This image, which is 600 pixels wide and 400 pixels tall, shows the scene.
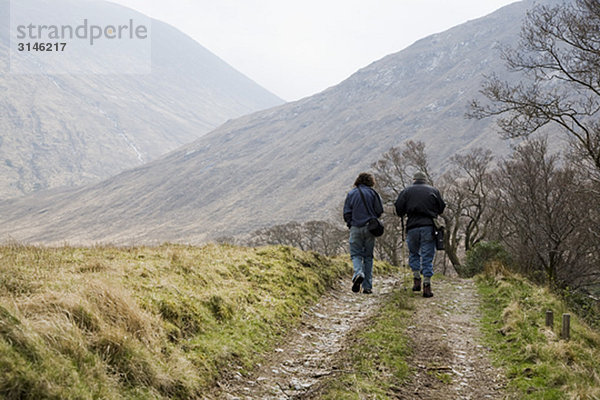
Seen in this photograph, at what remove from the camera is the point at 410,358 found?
6.28m

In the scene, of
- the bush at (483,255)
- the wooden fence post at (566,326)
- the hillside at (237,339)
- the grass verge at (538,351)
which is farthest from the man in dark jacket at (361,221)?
the bush at (483,255)

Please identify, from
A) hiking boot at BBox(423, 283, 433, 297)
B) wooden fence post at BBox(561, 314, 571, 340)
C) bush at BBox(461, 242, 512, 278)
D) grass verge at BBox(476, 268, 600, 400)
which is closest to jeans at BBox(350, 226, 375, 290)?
hiking boot at BBox(423, 283, 433, 297)

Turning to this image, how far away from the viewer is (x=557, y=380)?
5.42 meters

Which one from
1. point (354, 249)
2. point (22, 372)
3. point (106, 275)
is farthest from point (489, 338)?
point (22, 372)

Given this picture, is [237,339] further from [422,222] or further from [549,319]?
[422,222]

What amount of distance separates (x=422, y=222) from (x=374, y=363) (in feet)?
18.4

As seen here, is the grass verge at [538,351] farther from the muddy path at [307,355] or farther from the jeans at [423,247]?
the muddy path at [307,355]

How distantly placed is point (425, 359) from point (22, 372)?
4953mm

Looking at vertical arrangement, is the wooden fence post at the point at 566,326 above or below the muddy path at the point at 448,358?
Answer: above

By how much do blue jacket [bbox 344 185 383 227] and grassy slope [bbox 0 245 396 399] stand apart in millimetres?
2410

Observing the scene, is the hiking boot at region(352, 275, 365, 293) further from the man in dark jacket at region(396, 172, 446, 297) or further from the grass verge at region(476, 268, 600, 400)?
the grass verge at region(476, 268, 600, 400)

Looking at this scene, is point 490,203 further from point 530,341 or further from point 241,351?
point 241,351

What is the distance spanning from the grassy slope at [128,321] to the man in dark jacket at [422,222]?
3.37 meters

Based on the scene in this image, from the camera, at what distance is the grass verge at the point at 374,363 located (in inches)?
194
